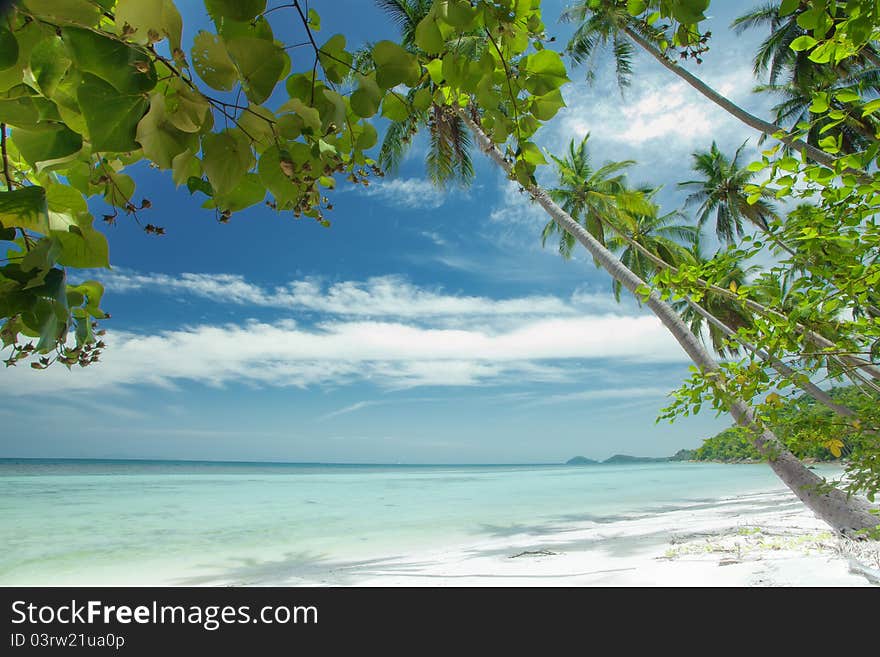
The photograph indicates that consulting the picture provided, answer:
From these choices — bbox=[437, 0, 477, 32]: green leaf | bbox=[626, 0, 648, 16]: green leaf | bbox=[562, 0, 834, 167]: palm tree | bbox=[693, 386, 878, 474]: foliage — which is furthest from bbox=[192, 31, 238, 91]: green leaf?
bbox=[562, 0, 834, 167]: palm tree

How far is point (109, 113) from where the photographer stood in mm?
315

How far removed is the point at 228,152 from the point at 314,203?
0.60 feet

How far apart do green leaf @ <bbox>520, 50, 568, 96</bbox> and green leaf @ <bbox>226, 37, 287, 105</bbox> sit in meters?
0.28

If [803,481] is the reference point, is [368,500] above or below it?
below

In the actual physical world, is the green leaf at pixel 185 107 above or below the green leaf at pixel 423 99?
below

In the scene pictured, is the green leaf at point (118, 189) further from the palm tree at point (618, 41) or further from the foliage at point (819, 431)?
the palm tree at point (618, 41)

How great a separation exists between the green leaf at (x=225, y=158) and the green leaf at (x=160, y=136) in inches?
0.7

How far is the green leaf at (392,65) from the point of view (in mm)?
474

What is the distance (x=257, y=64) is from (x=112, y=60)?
10 centimetres

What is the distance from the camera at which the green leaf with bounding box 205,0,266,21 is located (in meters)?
0.34

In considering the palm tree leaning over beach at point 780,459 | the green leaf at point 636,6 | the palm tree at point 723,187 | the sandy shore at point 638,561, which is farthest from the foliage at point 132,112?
the palm tree at point 723,187

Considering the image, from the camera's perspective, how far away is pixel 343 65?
508 millimetres
